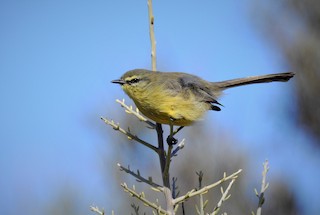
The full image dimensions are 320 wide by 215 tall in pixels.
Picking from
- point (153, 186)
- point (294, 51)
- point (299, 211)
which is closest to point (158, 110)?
point (153, 186)

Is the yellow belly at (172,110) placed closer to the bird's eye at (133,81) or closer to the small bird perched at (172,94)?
the small bird perched at (172,94)

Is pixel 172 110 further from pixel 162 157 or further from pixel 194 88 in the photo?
pixel 162 157

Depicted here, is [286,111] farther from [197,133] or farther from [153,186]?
[153,186]

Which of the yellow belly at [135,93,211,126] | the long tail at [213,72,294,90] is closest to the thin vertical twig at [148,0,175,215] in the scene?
the yellow belly at [135,93,211,126]

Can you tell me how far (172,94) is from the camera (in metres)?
3.95

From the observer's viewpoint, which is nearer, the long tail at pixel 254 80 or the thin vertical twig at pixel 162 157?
the thin vertical twig at pixel 162 157

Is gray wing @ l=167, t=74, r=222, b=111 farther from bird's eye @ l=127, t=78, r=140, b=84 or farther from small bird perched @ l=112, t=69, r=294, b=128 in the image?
bird's eye @ l=127, t=78, r=140, b=84

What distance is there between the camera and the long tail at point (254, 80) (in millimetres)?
3975

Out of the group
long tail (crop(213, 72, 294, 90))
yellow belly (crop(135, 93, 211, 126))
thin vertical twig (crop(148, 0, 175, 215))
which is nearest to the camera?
thin vertical twig (crop(148, 0, 175, 215))

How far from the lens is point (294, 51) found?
984 centimetres

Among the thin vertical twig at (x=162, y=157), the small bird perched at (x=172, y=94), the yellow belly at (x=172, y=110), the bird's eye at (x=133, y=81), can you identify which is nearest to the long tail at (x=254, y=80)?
the small bird perched at (x=172, y=94)

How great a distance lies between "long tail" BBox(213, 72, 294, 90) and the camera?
13.0 ft

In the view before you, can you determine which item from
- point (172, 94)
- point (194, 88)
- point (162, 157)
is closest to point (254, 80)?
point (194, 88)

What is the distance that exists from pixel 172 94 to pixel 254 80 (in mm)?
738
